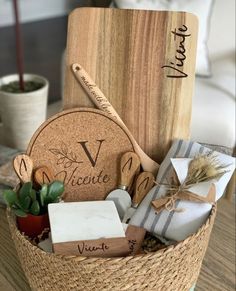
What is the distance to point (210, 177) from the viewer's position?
0.55m

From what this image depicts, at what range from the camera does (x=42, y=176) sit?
1.90ft

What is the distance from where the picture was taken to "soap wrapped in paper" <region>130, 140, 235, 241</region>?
1.71 feet

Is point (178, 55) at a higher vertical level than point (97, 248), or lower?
higher

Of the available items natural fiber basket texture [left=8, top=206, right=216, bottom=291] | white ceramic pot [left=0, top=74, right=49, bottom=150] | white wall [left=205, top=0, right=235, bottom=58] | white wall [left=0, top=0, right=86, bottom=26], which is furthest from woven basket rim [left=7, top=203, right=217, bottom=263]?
white wall [left=0, top=0, right=86, bottom=26]

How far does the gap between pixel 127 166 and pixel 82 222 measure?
5.4 inches

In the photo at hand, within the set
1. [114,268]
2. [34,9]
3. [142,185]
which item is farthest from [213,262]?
[34,9]

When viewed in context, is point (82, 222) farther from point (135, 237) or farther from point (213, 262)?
point (213, 262)

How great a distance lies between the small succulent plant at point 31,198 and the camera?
0.52 m

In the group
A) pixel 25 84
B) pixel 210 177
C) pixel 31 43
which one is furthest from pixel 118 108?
pixel 31 43

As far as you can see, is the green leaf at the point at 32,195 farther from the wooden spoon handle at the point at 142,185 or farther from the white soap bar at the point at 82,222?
the wooden spoon handle at the point at 142,185

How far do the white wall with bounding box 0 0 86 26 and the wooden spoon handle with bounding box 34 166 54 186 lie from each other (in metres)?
2.97

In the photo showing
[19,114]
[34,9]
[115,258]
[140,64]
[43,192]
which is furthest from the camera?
[34,9]

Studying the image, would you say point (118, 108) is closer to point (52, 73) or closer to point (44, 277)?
point (44, 277)

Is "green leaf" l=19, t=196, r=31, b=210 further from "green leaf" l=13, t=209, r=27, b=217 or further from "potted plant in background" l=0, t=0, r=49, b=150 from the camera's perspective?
"potted plant in background" l=0, t=0, r=49, b=150
